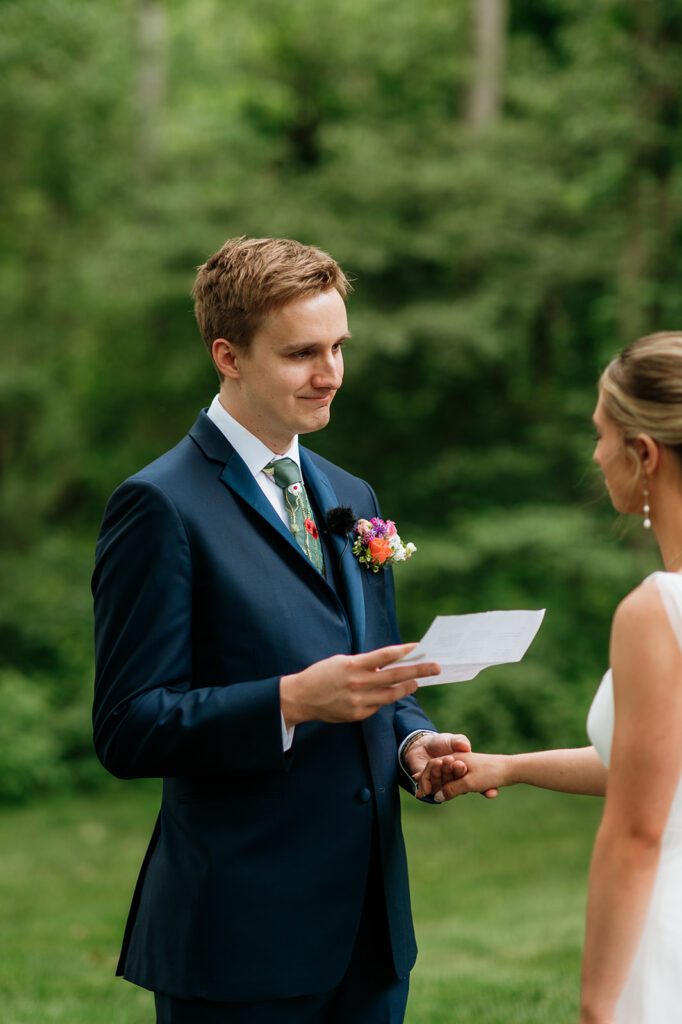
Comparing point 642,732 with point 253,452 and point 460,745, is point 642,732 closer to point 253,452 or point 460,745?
point 460,745

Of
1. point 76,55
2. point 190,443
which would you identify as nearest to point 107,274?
point 76,55

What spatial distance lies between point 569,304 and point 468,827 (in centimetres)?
576

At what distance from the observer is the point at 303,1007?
8.16 feet

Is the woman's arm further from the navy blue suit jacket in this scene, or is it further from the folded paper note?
the folded paper note

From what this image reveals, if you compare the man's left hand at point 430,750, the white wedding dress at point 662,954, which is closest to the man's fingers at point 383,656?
the white wedding dress at point 662,954

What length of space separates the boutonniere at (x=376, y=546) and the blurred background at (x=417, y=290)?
7698 millimetres

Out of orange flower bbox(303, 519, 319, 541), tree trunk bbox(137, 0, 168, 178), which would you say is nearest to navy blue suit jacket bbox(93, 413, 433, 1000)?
orange flower bbox(303, 519, 319, 541)

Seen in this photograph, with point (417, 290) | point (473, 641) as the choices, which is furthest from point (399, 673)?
point (417, 290)

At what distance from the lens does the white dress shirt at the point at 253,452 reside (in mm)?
2646

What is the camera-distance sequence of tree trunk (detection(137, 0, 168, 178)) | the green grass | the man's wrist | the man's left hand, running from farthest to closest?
tree trunk (detection(137, 0, 168, 178)) < the green grass < the man's left hand < the man's wrist

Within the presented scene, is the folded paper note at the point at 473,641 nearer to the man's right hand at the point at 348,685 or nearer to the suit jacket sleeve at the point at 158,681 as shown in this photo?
the man's right hand at the point at 348,685

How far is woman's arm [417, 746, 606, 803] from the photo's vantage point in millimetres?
2652

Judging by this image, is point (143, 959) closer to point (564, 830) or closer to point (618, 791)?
point (618, 791)

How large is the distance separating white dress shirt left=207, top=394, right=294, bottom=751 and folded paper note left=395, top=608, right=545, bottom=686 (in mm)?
553
